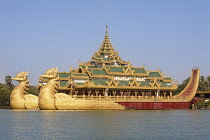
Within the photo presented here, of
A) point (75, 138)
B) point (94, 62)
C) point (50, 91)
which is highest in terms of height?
point (94, 62)

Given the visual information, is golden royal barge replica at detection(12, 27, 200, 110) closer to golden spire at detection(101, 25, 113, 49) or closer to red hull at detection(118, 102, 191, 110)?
red hull at detection(118, 102, 191, 110)

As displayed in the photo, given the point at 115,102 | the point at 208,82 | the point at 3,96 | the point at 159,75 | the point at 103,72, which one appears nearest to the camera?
the point at 115,102

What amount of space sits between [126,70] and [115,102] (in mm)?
8016

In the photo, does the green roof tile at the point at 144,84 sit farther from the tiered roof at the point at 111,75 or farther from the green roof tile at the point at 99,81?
the green roof tile at the point at 99,81

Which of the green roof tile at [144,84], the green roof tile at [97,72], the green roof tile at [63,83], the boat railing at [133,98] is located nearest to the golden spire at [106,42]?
the green roof tile at [97,72]

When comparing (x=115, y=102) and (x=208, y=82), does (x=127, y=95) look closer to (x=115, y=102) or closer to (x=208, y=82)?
(x=115, y=102)

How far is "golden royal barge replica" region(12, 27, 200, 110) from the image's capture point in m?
57.3

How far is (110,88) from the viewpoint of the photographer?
64.4 m

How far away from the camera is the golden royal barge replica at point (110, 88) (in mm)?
57281

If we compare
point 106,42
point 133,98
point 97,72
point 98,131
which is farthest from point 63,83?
point 98,131

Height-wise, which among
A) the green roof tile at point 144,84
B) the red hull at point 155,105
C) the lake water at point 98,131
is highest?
the green roof tile at point 144,84

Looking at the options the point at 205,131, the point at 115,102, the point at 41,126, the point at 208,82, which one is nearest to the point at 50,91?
the point at 115,102

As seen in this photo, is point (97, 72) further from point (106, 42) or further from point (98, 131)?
point (98, 131)

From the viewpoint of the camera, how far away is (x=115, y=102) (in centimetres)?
6266
